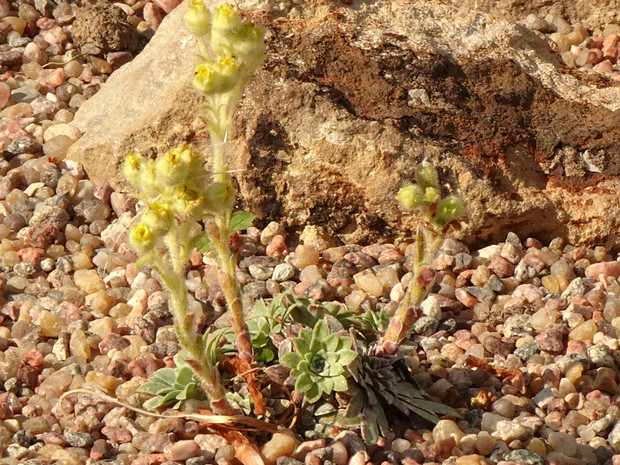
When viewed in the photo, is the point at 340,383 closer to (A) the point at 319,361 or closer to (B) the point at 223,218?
(A) the point at 319,361

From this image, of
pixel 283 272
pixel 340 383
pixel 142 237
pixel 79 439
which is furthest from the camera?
pixel 283 272

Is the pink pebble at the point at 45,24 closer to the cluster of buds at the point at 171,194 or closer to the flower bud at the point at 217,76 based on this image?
the flower bud at the point at 217,76

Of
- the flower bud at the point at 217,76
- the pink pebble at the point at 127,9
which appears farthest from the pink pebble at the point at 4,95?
the flower bud at the point at 217,76

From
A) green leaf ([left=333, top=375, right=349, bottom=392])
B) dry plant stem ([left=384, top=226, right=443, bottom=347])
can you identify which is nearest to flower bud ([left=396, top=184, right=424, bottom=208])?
dry plant stem ([left=384, top=226, right=443, bottom=347])

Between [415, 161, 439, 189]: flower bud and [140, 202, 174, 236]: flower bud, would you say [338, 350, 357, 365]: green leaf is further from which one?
[140, 202, 174, 236]: flower bud

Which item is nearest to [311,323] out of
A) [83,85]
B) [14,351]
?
[14,351]

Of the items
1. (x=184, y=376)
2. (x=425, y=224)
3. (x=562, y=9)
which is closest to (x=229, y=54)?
(x=425, y=224)
